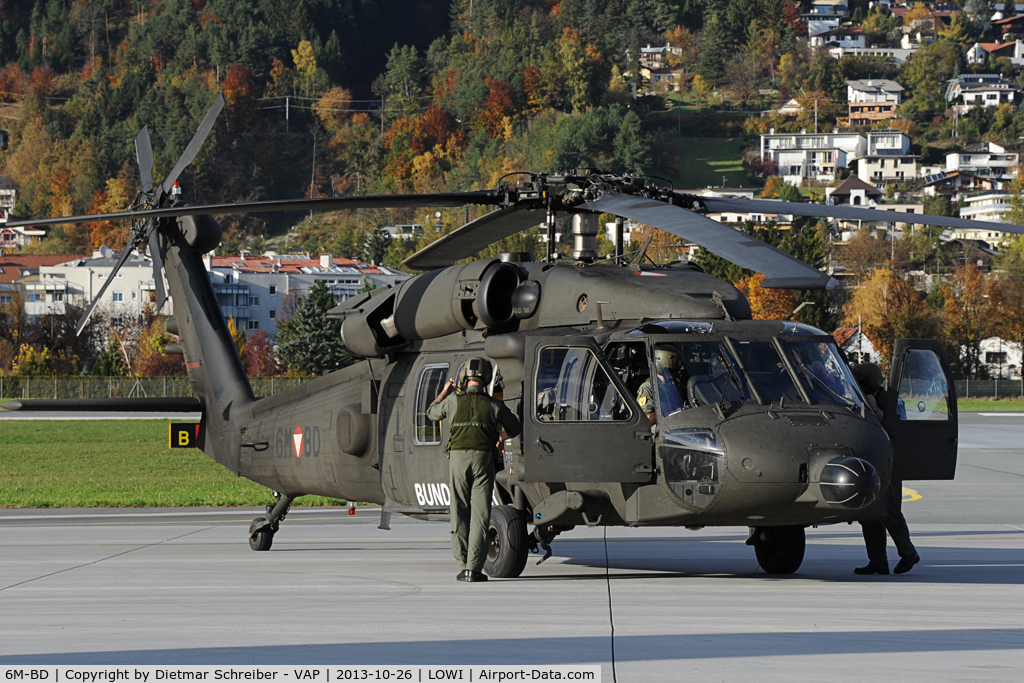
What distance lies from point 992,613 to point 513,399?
448 centimetres

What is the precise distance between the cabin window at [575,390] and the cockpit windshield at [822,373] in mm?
1505

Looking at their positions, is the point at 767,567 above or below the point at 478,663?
below

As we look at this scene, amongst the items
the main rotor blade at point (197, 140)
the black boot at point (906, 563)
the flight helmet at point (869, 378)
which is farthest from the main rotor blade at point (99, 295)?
the black boot at point (906, 563)

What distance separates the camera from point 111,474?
31297 millimetres

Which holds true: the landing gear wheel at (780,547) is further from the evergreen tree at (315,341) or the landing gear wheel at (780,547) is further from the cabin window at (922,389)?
the evergreen tree at (315,341)

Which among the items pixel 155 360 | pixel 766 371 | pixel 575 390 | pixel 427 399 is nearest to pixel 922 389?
pixel 766 371

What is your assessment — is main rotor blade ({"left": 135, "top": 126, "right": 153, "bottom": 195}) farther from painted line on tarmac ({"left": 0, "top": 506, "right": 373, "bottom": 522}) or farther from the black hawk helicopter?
painted line on tarmac ({"left": 0, "top": 506, "right": 373, "bottom": 522})

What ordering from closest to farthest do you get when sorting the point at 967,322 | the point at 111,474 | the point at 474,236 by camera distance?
the point at 474,236, the point at 111,474, the point at 967,322

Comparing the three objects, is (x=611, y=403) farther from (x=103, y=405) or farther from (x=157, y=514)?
(x=157, y=514)

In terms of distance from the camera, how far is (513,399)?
12438mm

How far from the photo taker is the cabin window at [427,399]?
13492 mm

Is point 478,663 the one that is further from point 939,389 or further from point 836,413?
point 939,389

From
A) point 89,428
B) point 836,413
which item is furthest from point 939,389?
point 89,428

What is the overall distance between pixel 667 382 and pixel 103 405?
23.4 feet
